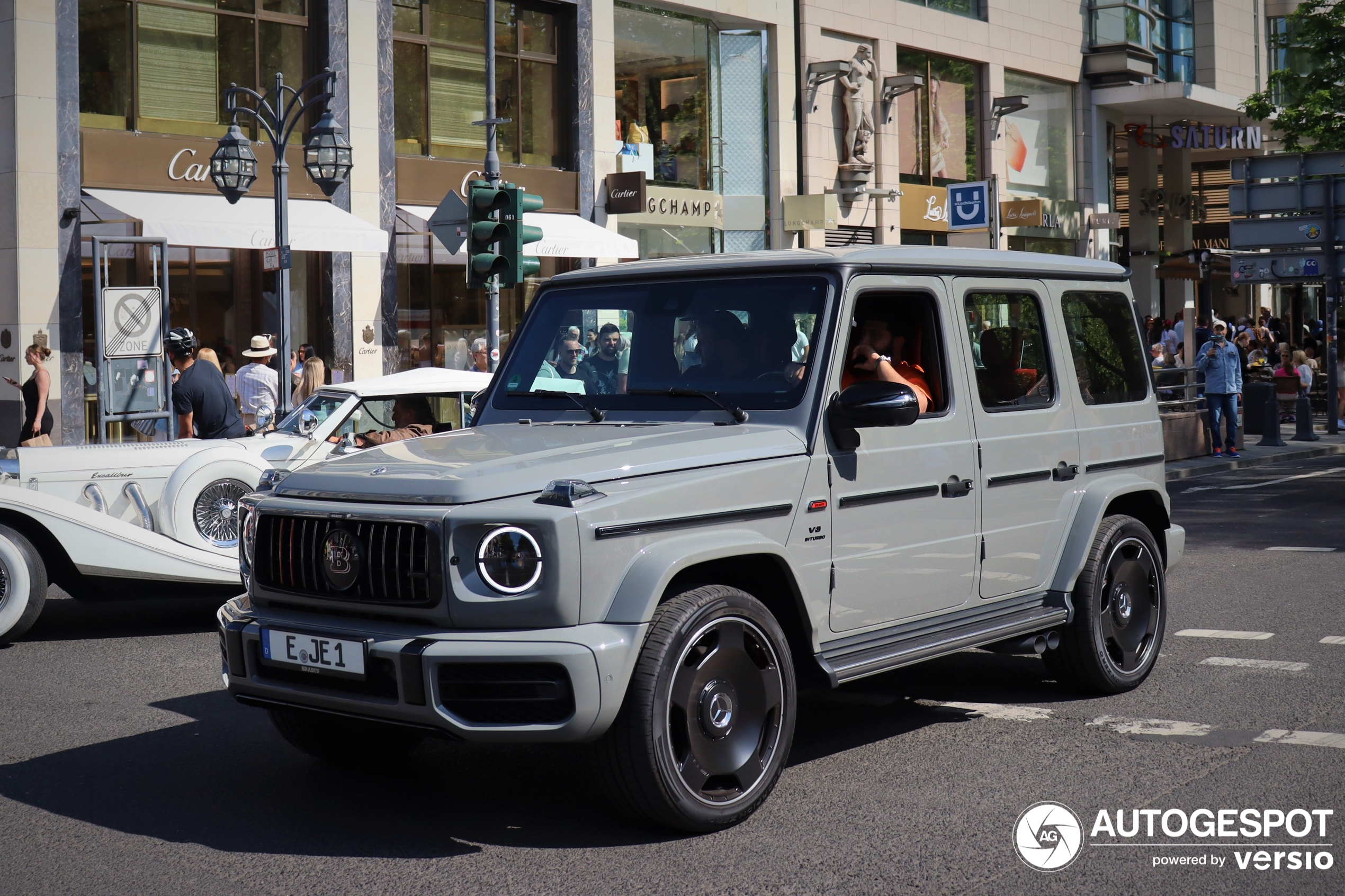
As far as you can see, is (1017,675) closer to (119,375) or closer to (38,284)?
(119,375)

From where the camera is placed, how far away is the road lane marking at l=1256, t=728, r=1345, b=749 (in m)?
5.72

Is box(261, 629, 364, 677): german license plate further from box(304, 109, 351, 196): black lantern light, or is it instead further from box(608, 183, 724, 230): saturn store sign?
box(608, 183, 724, 230): saturn store sign

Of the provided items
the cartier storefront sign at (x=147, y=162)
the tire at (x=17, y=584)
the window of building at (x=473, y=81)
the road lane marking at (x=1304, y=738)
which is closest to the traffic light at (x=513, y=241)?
the tire at (x=17, y=584)

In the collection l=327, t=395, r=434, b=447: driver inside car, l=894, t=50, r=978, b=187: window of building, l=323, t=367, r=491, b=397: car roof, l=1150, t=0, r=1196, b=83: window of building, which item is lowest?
l=327, t=395, r=434, b=447: driver inside car

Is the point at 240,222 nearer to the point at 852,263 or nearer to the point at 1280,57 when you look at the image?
the point at 852,263

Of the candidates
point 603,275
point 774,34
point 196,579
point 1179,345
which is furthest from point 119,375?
point 1179,345

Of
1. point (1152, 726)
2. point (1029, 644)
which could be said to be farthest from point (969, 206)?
point (1152, 726)

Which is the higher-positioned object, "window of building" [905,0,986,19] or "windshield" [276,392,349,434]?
"window of building" [905,0,986,19]

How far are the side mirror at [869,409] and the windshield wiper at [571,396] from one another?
90 cm

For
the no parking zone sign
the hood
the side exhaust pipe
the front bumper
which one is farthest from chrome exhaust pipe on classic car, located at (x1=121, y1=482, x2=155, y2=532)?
the no parking zone sign

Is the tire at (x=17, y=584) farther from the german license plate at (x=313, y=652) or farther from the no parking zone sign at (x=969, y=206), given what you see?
the no parking zone sign at (x=969, y=206)

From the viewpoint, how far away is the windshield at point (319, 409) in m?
10.1

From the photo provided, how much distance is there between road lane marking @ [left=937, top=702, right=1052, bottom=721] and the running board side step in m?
0.43

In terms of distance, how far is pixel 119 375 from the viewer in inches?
691
